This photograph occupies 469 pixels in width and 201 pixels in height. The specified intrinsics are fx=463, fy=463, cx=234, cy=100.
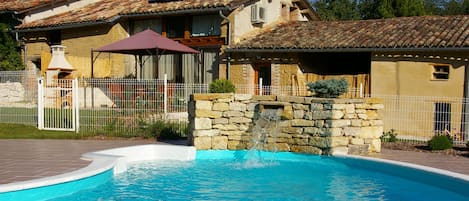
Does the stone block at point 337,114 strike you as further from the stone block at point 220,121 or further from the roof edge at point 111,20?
the roof edge at point 111,20

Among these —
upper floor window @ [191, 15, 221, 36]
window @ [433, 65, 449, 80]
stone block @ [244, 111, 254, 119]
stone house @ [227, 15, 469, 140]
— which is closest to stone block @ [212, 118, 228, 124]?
stone block @ [244, 111, 254, 119]

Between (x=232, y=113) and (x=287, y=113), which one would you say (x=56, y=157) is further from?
(x=287, y=113)

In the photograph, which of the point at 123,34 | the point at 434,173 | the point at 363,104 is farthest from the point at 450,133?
the point at 123,34

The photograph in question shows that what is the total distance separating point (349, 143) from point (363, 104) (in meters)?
0.93

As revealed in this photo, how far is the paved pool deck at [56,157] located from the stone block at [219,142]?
2.00m

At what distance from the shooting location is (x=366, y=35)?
685 inches

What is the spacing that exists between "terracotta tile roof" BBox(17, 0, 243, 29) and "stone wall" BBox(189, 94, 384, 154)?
359 inches

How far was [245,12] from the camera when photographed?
20234 millimetres

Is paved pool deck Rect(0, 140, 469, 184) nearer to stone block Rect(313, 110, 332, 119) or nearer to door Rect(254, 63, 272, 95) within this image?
stone block Rect(313, 110, 332, 119)

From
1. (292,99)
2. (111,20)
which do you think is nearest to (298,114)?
(292,99)

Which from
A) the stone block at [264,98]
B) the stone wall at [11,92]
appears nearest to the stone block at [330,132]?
the stone block at [264,98]

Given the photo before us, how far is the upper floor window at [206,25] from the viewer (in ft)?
66.4

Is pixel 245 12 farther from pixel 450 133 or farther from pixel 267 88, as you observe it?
pixel 450 133

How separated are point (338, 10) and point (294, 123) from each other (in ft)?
108
